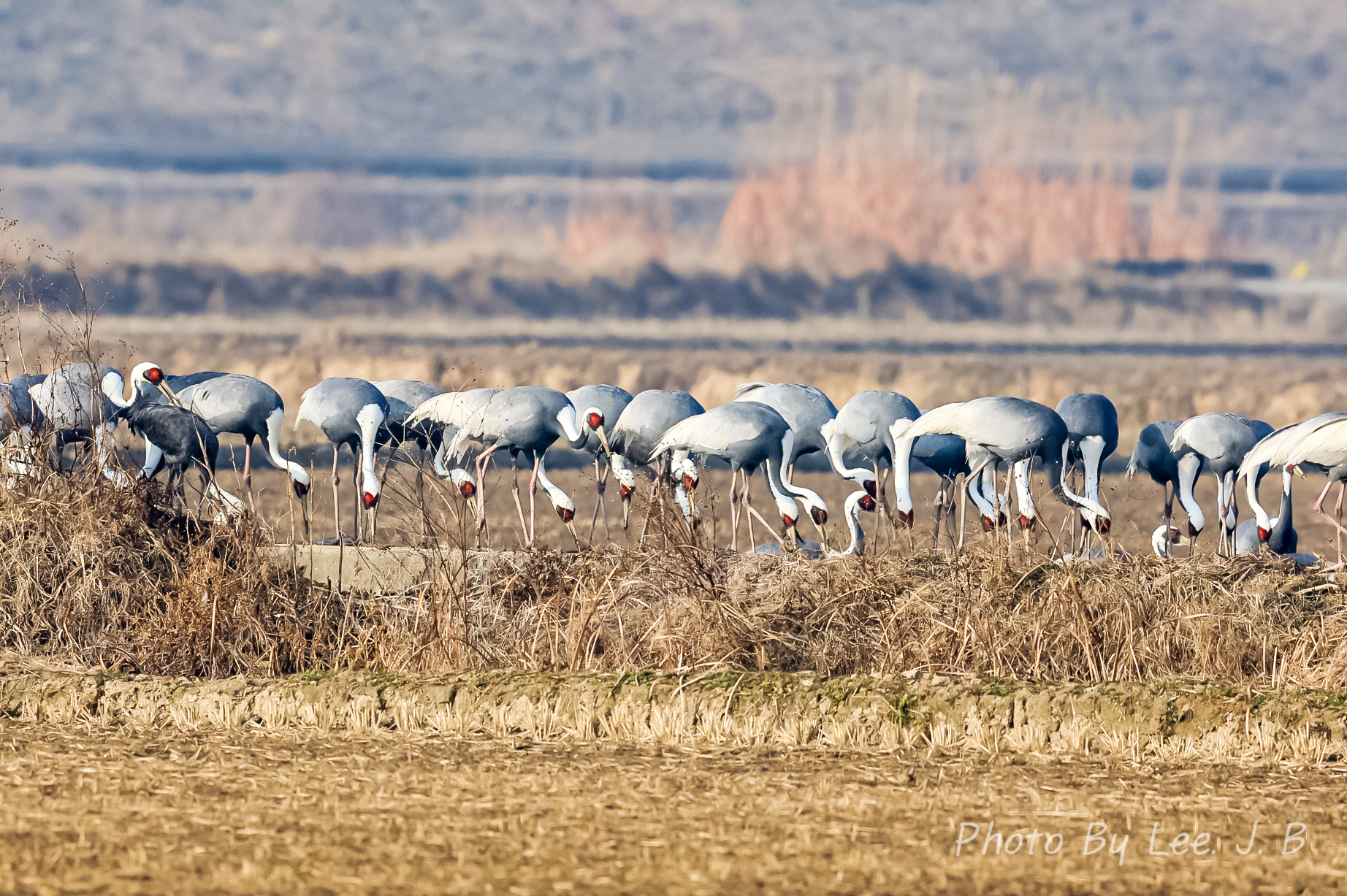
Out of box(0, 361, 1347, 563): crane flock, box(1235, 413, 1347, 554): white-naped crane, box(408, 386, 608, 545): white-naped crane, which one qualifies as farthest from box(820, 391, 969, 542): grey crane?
box(1235, 413, 1347, 554): white-naped crane

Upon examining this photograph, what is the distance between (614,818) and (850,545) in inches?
213

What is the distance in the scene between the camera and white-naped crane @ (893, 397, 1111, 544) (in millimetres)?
13914

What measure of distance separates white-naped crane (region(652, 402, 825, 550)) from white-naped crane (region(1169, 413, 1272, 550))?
11.1 ft

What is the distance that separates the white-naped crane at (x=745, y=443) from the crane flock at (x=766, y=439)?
1 cm

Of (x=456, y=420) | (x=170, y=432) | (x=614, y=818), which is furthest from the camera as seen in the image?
(x=456, y=420)

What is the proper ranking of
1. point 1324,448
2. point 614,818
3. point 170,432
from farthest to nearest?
point 170,432, point 1324,448, point 614,818

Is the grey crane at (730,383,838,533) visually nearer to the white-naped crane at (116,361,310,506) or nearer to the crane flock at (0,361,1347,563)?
the crane flock at (0,361,1347,563)

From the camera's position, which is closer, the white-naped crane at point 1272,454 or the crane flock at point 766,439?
the white-naped crane at point 1272,454

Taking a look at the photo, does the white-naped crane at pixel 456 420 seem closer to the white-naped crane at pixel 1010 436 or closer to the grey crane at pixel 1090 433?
the white-naped crane at pixel 1010 436

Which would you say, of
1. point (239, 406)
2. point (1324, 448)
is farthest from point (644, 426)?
point (1324, 448)

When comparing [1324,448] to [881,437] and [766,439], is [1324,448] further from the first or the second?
[766,439]

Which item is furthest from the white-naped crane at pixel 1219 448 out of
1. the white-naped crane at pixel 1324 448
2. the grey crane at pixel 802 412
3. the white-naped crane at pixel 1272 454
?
the grey crane at pixel 802 412

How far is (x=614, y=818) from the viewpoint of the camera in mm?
6734

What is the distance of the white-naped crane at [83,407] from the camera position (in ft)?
33.6
